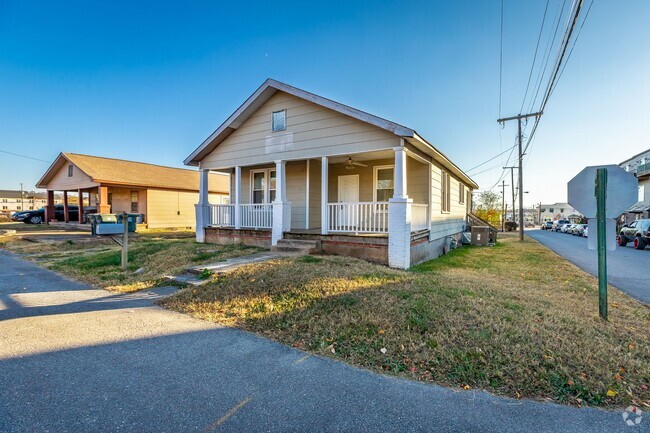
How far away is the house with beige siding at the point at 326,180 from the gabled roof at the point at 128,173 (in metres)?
11.9

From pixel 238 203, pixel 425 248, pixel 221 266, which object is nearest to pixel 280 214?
pixel 238 203

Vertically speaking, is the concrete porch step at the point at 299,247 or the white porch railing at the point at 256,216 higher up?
the white porch railing at the point at 256,216

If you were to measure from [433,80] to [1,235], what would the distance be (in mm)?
22789

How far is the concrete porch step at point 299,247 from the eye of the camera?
8.84m

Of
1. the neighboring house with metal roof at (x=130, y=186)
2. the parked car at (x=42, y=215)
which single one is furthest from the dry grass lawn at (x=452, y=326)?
the parked car at (x=42, y=215)

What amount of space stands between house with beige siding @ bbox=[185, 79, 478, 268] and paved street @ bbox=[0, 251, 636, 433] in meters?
5.24

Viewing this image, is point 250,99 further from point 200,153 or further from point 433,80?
point 433,80

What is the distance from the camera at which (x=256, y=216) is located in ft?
36.1

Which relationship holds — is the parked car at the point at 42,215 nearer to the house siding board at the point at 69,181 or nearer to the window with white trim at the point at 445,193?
the house siding board at the point at 69,181

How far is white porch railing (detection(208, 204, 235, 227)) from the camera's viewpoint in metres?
11.8

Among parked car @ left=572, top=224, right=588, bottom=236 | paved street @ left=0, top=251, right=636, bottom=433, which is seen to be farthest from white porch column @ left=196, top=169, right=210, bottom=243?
parked car @ left=572, top=224, right=588, bottom=236

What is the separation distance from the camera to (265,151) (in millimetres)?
10562

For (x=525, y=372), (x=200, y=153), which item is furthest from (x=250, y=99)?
(x=525, y=372)

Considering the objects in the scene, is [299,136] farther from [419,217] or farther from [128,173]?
[128,173]
